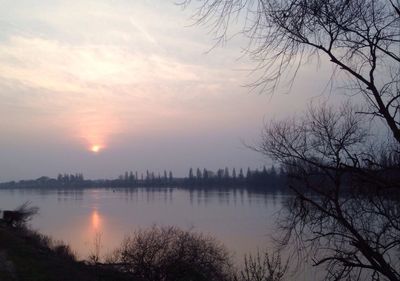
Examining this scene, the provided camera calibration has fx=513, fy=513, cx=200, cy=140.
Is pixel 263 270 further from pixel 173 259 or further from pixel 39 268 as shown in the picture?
pixel 39 268

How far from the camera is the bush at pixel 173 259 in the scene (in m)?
19.1

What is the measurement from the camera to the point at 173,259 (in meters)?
19.4

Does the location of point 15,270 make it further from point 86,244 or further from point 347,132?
point 86,244

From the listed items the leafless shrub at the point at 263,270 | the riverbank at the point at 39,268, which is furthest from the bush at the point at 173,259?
the leafless shrub at the point at 263,270

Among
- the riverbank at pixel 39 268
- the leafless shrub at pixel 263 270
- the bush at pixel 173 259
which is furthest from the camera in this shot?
the bush at pixel 173 259

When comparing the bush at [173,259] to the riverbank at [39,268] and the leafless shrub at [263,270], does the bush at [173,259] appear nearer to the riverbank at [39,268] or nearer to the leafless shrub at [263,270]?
the riverbank at [39,268]

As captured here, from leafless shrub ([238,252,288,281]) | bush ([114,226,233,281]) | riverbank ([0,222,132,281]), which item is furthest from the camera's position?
bush ([114,226,233,281])

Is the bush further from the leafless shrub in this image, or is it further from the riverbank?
the leafless shrub

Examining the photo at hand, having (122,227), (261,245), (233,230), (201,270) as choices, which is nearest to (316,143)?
(201,270)

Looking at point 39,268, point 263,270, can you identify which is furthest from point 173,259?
point 263,270

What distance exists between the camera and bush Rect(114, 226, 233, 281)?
62.5 ft

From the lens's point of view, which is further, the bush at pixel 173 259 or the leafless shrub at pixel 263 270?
the bush at pixel 173 259

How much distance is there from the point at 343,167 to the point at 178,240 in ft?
57.4

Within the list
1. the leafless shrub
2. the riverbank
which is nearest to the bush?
the riverbank
